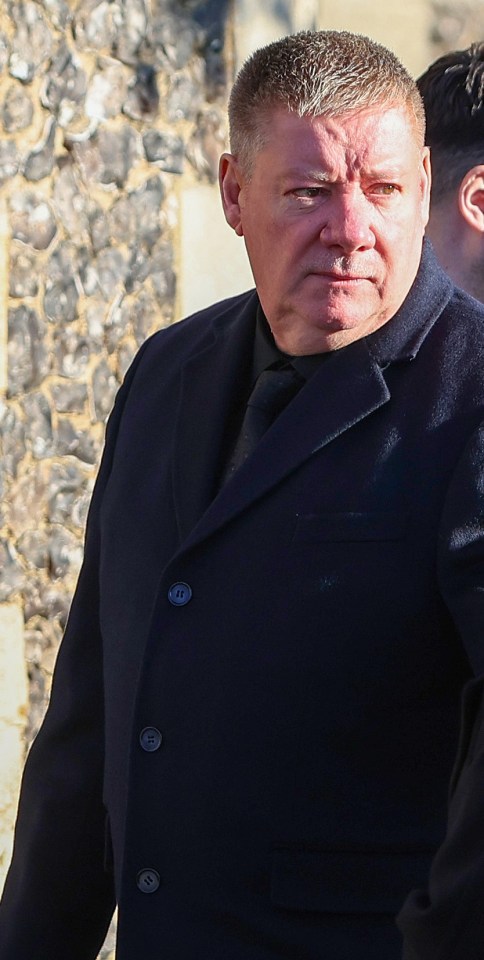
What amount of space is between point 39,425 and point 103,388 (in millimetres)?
268

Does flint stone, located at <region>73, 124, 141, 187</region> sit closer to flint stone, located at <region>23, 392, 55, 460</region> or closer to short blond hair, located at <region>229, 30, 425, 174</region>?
flint stone, located at <region>23, 392, 55, 460</region>

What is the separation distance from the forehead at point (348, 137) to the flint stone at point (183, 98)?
246 centimetres

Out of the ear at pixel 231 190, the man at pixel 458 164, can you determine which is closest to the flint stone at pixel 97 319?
the man at pixel 458 164

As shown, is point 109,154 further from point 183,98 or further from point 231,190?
point 231,190

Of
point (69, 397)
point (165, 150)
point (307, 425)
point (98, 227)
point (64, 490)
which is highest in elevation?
point (165, 150)

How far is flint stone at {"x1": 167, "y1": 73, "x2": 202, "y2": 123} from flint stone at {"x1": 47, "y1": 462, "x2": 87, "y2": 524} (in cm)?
108

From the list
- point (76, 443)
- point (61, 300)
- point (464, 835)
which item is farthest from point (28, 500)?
point (464, 835)

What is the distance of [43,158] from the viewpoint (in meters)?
3.83

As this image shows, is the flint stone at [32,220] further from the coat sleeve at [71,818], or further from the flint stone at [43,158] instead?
the coat sleeve at [71,818]

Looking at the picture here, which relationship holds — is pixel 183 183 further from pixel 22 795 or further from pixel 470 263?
pixel 22 795

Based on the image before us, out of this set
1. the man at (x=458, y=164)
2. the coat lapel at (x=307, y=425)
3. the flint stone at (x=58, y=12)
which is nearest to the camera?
the coat lapel at (x=307, y=425)

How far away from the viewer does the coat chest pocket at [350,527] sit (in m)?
1.69

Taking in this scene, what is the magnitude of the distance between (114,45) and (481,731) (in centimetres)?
304

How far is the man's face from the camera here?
1804 millimetres
